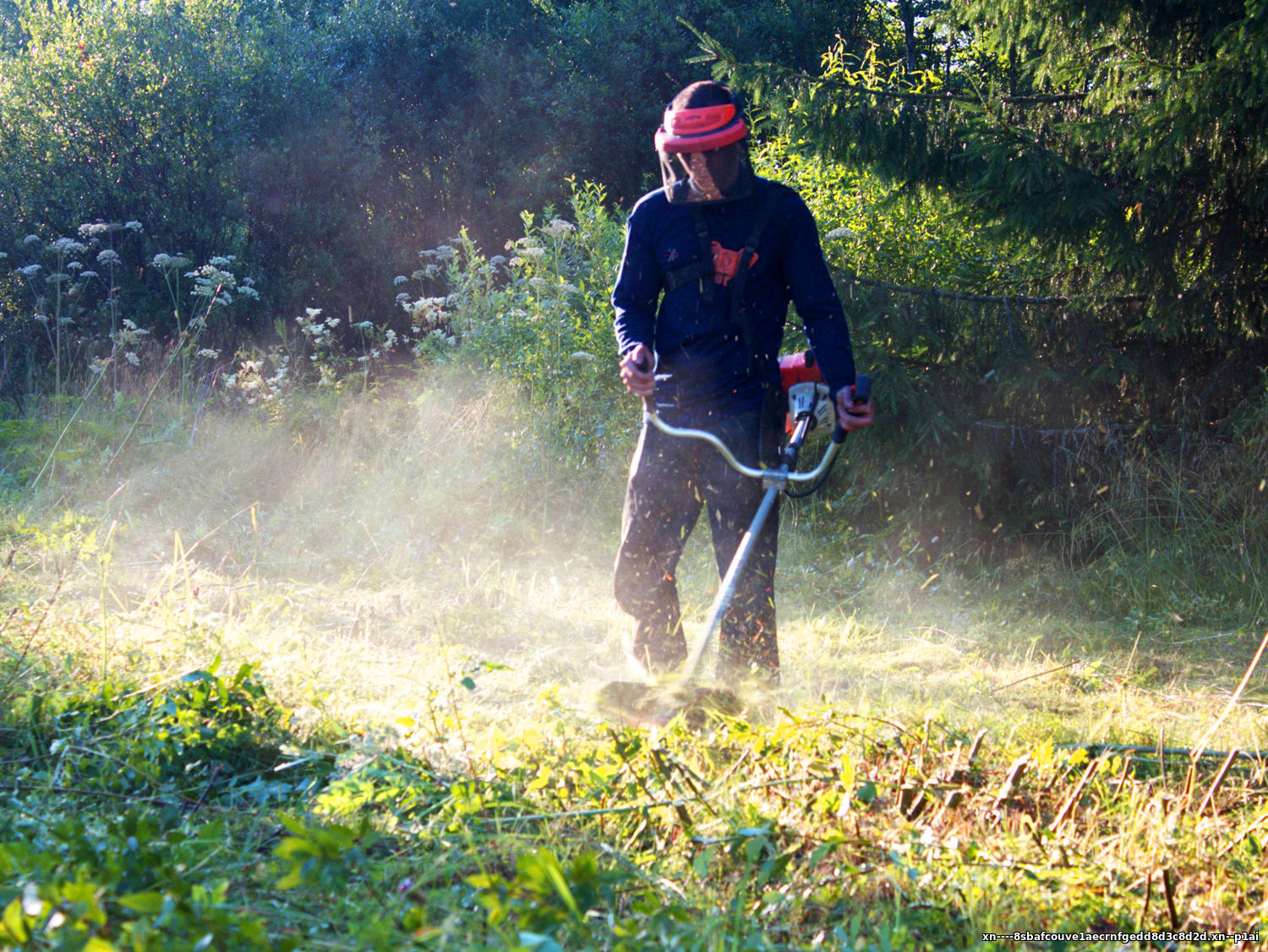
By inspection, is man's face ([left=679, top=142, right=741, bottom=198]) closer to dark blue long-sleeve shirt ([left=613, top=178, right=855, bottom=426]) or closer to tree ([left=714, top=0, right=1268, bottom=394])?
Answer: dark blue long-sleeve shirt ([left=613, top=178, right=855, bottom=426])

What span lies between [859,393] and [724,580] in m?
0.74

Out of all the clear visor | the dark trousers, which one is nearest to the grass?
the dark trousers

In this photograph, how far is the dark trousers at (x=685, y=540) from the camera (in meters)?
3.54

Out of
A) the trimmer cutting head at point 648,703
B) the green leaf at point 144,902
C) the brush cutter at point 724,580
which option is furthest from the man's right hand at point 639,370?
the green leaf at point 144,902

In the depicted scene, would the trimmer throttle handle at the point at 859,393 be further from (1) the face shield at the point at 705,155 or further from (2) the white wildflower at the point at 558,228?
(2) the white wildflower at the point at 558,228

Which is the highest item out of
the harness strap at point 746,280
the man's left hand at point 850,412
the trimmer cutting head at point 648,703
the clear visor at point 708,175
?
the clear visor at point 708,175

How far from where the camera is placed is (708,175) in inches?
131

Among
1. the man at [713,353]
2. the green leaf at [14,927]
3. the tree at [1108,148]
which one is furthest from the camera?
the tree at [1108,148]

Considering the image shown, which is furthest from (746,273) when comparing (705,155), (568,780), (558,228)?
(558,228)

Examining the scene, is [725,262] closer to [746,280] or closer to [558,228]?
[746,280]

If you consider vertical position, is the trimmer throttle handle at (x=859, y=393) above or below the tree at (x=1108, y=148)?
below

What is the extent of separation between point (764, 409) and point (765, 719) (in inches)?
41.2

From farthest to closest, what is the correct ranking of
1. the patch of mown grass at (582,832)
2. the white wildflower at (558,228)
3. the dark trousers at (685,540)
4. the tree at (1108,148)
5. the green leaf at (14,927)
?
the white wildflower at (558,228), the tree at (1108,148), the dark trousers at (685,540), the patch of mown grass at (582,832), the green leaf at (14,927)

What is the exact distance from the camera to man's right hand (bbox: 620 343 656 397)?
3.27 metres
